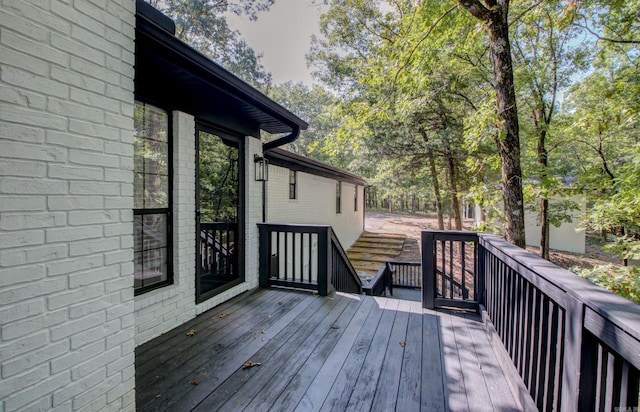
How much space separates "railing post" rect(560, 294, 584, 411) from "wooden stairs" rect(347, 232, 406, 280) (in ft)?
24.0

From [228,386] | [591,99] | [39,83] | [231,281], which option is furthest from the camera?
[591,99]

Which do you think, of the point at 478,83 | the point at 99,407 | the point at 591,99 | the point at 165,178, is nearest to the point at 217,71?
the point at 165,178

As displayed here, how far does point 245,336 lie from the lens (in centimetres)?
275

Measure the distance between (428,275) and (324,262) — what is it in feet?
4.49

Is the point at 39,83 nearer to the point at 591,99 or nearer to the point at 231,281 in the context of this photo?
the point at 231,281

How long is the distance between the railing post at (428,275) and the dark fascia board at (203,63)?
2.47 m

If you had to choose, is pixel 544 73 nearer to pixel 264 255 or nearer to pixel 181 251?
pixel 264 255

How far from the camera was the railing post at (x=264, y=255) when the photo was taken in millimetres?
4227

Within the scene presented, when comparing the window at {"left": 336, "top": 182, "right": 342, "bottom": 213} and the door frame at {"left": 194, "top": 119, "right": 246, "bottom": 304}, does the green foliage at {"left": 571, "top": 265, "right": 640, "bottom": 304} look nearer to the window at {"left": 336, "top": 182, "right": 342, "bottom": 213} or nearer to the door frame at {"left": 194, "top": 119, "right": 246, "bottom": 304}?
the door frame at {"left": 194, "top": 119, "right": 246, "bottom": 304}

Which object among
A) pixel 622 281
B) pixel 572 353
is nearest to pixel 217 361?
pixel 572 353

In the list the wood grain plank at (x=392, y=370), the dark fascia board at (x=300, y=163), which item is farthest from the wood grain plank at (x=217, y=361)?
the dark fascia board at (x=300, y=163)

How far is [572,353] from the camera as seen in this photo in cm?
115

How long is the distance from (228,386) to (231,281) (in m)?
1.91

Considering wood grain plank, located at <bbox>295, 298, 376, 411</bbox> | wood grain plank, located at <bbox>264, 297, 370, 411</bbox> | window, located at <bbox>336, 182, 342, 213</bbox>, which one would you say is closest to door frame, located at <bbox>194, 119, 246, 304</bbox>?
wood grain plank, located at <bbox>264, 297, 370, 411</bbox>
